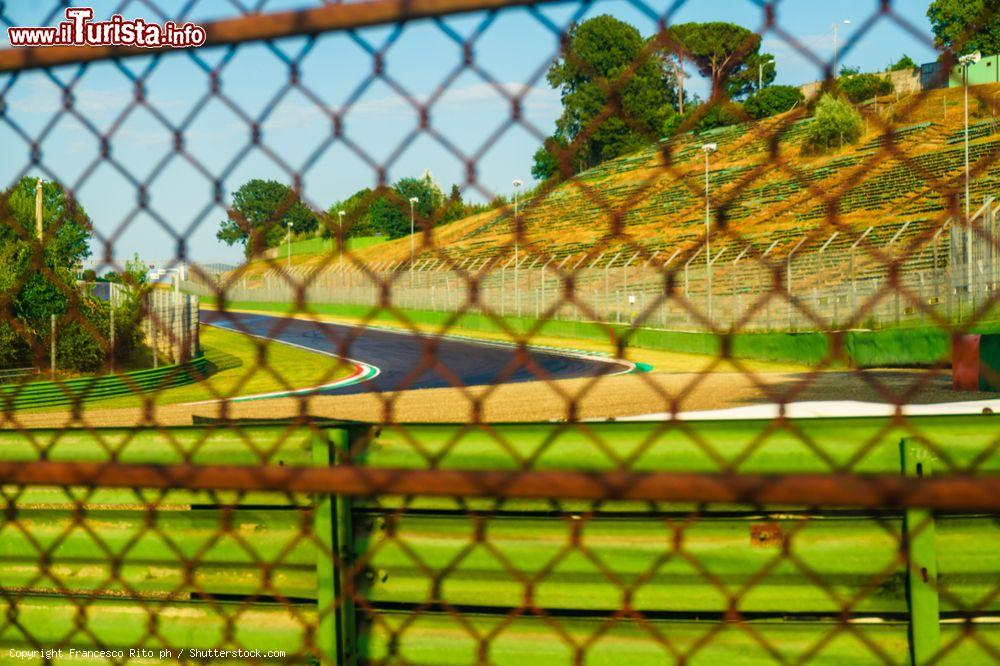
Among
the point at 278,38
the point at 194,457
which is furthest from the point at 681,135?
the point at 194,457

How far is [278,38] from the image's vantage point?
159cm

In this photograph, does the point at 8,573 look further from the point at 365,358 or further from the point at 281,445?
the point at 365,358

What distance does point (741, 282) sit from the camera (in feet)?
77.4

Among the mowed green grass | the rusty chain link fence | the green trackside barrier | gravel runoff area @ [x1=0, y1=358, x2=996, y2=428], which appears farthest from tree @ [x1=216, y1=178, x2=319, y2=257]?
the mowed green grass

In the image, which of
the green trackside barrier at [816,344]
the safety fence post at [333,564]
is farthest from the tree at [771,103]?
the green trackside barrier at [816,344]

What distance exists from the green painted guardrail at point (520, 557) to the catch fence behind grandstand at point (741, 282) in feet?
1.14

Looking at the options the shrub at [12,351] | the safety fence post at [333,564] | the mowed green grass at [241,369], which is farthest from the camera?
the mowed green grass at [241,369]

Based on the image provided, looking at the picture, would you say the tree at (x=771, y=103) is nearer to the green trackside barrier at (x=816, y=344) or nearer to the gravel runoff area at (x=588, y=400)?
the gravel runoff area at (x=588, y=400)

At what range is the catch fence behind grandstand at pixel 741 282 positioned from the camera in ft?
4.89

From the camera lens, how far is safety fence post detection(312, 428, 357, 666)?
6.50 feet

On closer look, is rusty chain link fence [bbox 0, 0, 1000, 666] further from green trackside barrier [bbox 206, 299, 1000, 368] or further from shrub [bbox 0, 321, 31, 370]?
shrub [bbox 0, 321, 31, 370]

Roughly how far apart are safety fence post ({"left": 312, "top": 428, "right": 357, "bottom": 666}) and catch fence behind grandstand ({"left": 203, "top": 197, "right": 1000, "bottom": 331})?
39 centimetres

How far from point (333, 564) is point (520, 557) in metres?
0.47

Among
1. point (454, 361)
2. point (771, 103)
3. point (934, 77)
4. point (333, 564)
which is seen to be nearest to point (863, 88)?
point (454, 361)
